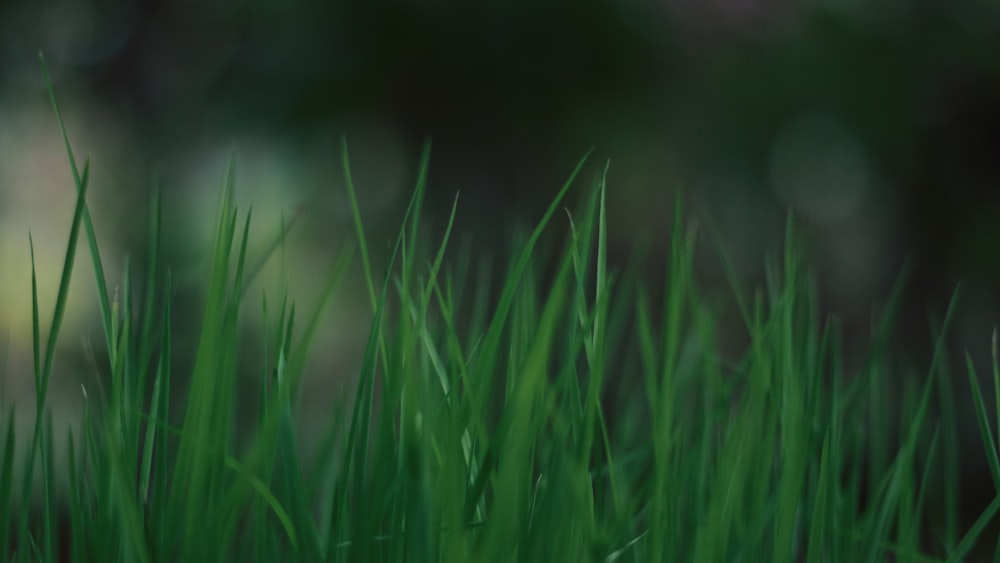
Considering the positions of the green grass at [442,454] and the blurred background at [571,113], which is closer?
the green grass at [442,454]

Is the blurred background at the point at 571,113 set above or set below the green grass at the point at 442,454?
above

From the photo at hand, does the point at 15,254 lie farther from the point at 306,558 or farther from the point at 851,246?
the point at 306,558

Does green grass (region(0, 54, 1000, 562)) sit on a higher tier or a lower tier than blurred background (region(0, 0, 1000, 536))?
lower

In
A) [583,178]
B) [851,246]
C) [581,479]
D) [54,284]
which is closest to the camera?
[581,479]

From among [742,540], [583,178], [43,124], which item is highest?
[43,124]

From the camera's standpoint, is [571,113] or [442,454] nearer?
[442,454]

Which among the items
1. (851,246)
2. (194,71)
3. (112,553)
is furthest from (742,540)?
(851,246)

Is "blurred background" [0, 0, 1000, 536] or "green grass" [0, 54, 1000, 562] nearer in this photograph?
"green grass" [0, 54, 1000, 562]

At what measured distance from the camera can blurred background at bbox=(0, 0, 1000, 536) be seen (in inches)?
90.4

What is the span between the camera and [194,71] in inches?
97.9

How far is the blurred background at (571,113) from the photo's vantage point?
90.4 inches

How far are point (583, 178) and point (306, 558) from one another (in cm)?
227

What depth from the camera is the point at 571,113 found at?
237 cm

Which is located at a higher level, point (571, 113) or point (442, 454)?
point (571, 113)
